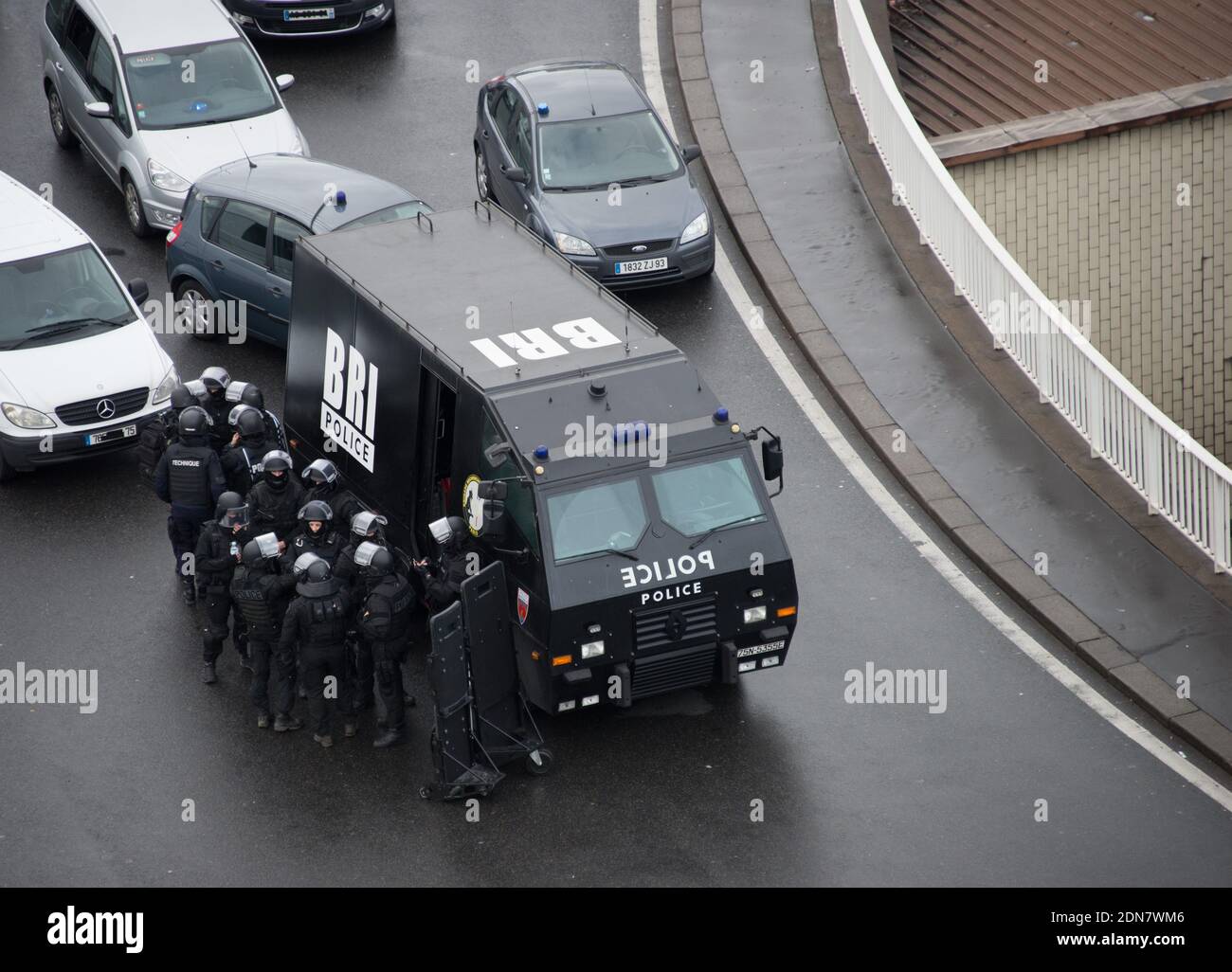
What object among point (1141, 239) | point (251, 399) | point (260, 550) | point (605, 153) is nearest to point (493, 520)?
point (260, 550)

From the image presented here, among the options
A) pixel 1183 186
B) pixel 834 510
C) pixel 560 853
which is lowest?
pixel 560 853

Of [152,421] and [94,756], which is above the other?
[152,421]

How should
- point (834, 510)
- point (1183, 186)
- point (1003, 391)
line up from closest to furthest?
point (834, 510) → point (1003, 391) → point (1183, 186)

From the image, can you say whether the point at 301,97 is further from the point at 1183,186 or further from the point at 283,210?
the point at 1183,186

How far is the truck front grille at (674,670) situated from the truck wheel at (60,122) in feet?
38.7

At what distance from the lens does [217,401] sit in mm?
15047

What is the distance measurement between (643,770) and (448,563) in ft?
6.58

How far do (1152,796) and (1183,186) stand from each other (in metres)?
10.6

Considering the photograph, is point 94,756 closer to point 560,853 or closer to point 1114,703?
point 560,853

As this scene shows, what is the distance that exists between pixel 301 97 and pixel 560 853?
1253 centimetres

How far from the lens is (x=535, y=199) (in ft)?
60.5

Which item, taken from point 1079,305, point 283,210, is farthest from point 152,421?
point 1079,305

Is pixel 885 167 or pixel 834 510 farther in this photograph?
pixel 885 167

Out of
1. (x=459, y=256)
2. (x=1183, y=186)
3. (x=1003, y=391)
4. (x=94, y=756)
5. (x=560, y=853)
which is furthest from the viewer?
(x=1183, y=186)
